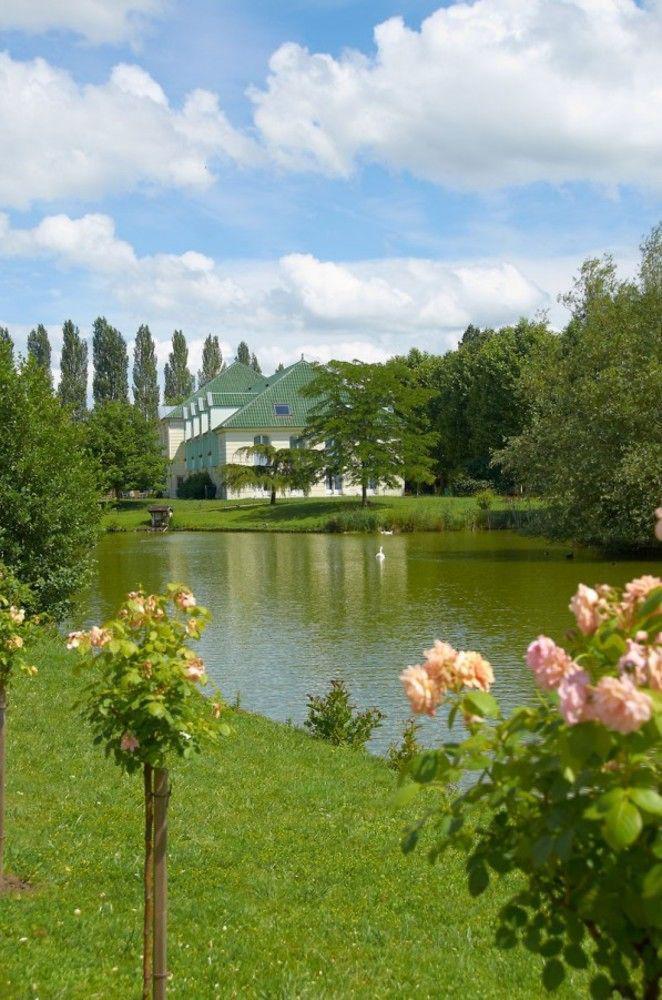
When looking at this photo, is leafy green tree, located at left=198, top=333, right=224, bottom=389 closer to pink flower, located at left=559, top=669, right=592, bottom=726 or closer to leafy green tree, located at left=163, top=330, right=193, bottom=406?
leafy green tree, located at left=163, top=330, right=193, bottom=406

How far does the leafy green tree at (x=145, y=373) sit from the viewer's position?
99.2 metres

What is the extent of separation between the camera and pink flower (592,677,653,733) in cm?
180

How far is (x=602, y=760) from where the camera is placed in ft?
6.60

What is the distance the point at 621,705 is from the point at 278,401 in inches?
2706

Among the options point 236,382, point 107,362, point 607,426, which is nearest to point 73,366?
point 107,362

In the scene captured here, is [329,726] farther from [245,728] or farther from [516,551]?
[516,551]

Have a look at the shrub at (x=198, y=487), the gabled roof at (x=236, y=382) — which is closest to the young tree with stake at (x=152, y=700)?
the shrub at (x=198, y=487)

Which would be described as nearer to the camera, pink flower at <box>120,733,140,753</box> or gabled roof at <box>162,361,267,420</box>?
pink flower at <box>120,733,140,753</box>

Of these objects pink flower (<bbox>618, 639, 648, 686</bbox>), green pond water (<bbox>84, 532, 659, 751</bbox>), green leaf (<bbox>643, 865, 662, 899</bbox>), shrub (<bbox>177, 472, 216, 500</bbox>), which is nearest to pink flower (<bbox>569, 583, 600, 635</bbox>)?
pink flower (<bbox>618, 639, 648, 686</bbox>)

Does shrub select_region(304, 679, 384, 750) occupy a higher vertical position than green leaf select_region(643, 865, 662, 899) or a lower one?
lower

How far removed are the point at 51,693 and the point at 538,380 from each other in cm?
3038

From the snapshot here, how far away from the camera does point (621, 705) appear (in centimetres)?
Result: 182

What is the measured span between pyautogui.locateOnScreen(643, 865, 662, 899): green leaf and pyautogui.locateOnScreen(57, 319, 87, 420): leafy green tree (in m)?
94.5

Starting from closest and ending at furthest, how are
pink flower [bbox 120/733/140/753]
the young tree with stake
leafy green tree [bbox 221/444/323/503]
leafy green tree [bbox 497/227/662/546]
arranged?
the young tree with stake < pink flower [bbox 120/733/140/753] < leafy green tree [bbox 497/227/662/546] < leafy green tree [bbox 221/444/323/503]
